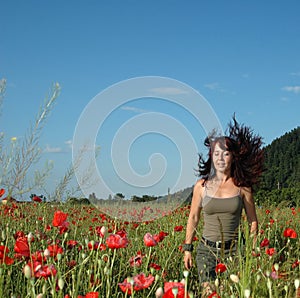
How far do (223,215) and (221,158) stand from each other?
1.43 ft

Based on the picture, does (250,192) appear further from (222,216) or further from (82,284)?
(82,284)

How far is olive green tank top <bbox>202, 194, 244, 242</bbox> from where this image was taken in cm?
348

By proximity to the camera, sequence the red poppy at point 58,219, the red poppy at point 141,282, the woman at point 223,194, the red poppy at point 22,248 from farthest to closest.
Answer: the woman at point 223,194 < the red poppy at point 58,219 < the red poppy at point 22,248 < the red poppy at point 141,282

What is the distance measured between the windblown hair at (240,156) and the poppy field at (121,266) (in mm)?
390

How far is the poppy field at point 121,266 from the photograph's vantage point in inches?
79.3

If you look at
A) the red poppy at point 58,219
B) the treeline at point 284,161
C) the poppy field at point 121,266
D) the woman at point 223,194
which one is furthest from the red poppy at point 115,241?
the treeline at point 284,161

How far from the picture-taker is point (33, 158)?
2703mm

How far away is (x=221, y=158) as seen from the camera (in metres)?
3.56

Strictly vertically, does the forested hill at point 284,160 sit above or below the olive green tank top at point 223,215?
above

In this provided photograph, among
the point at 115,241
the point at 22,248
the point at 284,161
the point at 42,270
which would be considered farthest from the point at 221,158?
the point at 284,161

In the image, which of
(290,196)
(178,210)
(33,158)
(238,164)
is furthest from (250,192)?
(290,196)

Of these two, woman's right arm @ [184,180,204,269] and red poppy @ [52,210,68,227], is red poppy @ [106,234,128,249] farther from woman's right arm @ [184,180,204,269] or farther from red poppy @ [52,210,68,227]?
woman's right arm @ [184,180,204,269]

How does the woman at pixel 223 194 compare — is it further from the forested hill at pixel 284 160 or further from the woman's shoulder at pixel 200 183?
the forested hill at pixel 284 160

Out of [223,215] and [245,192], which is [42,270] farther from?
[245,192]
